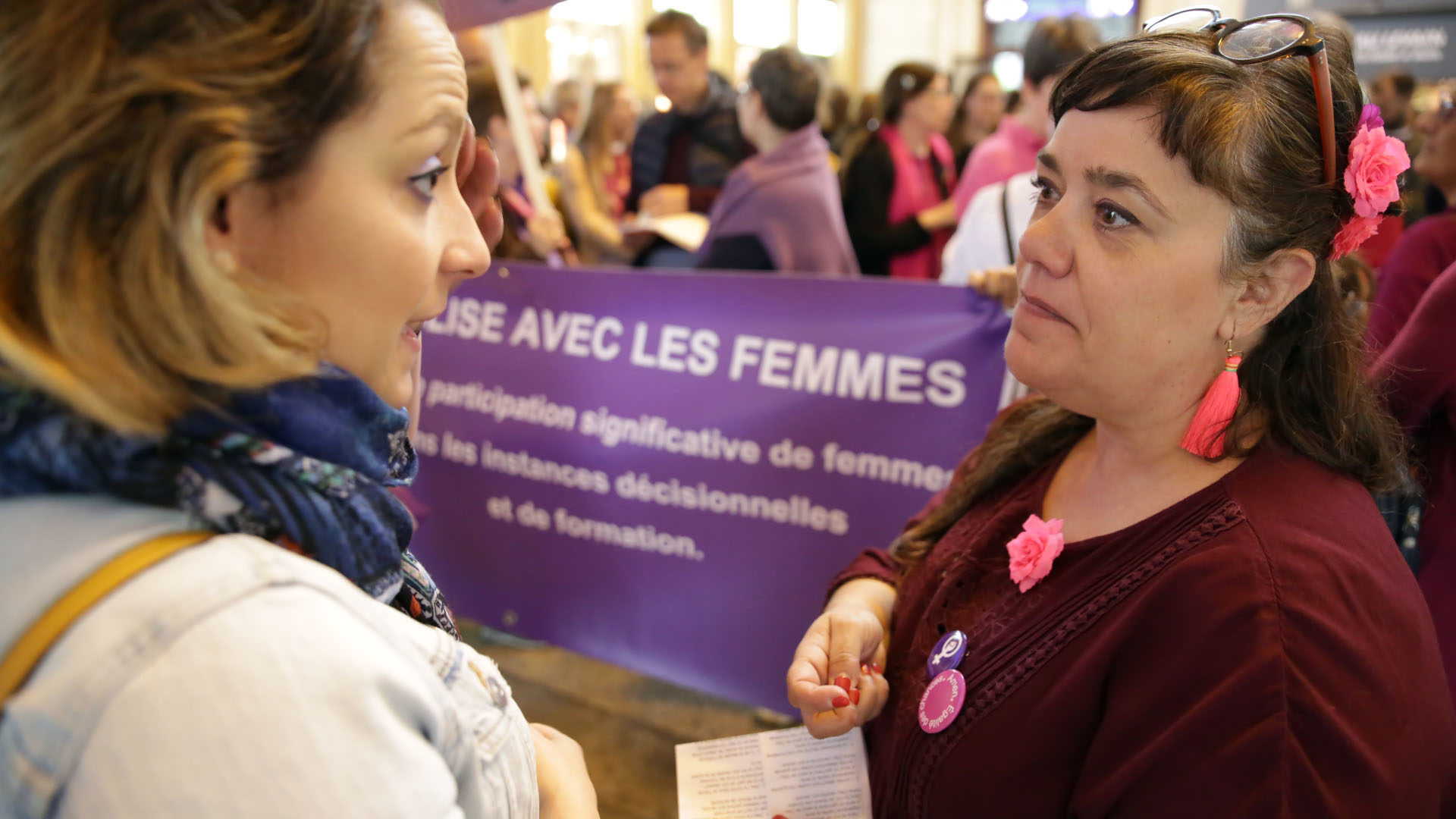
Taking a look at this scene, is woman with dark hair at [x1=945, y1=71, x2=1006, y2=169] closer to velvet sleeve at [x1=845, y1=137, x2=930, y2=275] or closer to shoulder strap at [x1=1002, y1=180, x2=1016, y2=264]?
velvet sleeve at [x1=845, y1=137, x2=930, y2=275]

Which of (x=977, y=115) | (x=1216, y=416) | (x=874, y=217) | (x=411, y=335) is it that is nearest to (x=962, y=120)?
(x=977, y=115)

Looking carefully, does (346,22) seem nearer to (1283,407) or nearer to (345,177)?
(345,177)

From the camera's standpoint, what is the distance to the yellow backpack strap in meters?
0.65

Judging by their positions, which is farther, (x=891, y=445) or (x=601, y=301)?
(x=601, y=301)

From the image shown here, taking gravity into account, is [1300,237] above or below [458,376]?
above

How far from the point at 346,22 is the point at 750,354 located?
204 cm

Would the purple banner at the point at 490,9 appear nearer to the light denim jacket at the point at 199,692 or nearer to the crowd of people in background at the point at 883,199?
the crowd of people in background at the point at 883,199

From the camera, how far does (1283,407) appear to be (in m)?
1.35

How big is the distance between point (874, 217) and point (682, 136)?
978mm

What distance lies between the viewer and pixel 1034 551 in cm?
138

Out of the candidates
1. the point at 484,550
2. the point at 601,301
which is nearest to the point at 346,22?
the point at 601,301

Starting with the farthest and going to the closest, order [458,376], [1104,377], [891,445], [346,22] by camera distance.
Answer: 1. [458,376]
2. [891,445]
3. [1104,377]
4. [346,22]

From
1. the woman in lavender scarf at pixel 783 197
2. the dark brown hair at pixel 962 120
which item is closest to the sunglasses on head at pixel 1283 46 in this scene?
the woman in lavender scarf at pixel 783 197

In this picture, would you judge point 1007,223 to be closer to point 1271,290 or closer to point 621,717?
point 1271,290
